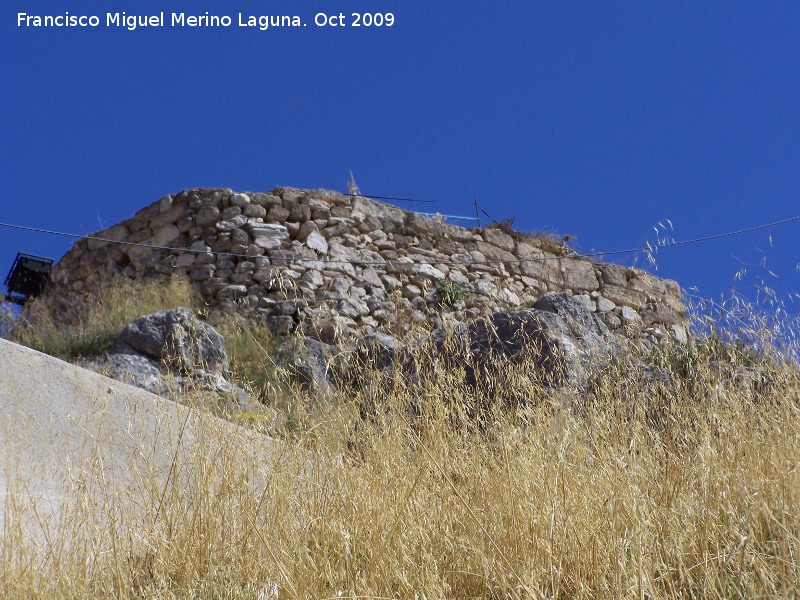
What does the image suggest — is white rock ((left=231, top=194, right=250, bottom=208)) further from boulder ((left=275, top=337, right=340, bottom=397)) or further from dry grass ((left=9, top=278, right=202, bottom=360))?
boulder ((left=275, top=337, right=340, bottom=397))

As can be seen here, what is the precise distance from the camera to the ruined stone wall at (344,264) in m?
8.66

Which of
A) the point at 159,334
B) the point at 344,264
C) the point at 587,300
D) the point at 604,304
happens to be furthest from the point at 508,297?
the point at 159,334

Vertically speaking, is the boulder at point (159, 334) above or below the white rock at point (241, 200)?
below

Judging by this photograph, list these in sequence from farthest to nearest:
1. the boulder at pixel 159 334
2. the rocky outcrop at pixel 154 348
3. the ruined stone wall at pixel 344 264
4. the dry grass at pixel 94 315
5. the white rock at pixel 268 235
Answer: the white rock at pixel 268 235
the ruined stone wall at pixel 344 264
the dry grass at pixel 94 315
the boulder at pixel 159 334
the rocky outcrop at pixel 154 348

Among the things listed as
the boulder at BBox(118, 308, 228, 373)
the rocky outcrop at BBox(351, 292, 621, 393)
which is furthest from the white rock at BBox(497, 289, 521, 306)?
the boulder at BBox(118, 308, 228, 373)

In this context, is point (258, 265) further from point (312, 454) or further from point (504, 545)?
point (504, 545)

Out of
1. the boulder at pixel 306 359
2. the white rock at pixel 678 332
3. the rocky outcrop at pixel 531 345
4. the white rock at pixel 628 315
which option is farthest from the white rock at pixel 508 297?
the boulder at pixel 306 359

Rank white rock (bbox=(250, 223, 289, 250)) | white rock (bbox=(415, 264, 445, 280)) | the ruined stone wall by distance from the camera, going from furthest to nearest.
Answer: white rock (bbox=(415, 264, 445, 280))
white rock (bbox=(250, 223, 289, 250))
the ruined stone wall

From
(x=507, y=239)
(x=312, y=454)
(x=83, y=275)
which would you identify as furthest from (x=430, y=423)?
(x=83, y=275)

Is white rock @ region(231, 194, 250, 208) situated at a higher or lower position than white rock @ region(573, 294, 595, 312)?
higher

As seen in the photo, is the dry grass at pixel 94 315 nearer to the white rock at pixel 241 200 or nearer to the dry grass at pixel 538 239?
the white rock at pixel 241 200

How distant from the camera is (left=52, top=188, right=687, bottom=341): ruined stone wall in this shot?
28.4 feet

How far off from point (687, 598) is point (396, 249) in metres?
7.72

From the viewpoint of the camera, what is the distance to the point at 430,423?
331cm
